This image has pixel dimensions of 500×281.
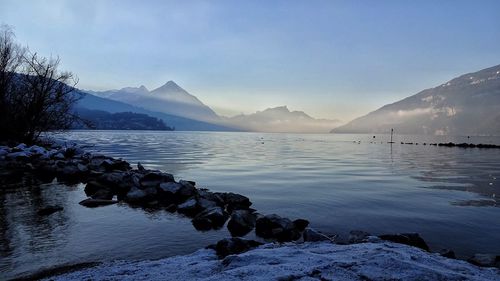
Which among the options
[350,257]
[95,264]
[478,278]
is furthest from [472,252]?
[95,264]

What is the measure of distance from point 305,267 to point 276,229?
4565 mm

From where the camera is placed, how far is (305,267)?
649 cm

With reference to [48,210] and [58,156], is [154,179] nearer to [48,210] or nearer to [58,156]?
[48,210]

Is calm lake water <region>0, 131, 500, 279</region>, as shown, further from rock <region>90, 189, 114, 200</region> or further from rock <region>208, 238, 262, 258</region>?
rock <region>208, 238, 262, 258</region>

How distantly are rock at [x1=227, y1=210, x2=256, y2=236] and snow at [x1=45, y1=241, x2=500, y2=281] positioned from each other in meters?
3.26

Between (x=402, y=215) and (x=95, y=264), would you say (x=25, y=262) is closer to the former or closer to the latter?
(x=95, y=264)

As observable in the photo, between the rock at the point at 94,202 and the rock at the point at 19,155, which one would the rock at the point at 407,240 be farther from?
the rock at the point at 19,155

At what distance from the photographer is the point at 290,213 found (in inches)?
571

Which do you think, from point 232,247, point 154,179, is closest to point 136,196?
point 154,179

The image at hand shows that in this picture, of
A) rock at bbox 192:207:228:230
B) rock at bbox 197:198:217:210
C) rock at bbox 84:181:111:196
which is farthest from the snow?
rock at bbox 84:181:111:196

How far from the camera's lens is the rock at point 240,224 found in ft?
37.5

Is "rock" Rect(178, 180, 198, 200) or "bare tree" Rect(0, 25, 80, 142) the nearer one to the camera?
"rock" Rect(178, 180, 198, 200)

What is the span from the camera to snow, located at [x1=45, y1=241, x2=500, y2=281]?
6.06 m

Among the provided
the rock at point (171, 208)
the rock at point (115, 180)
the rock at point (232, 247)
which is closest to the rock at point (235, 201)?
the rock at point (171, 208)
